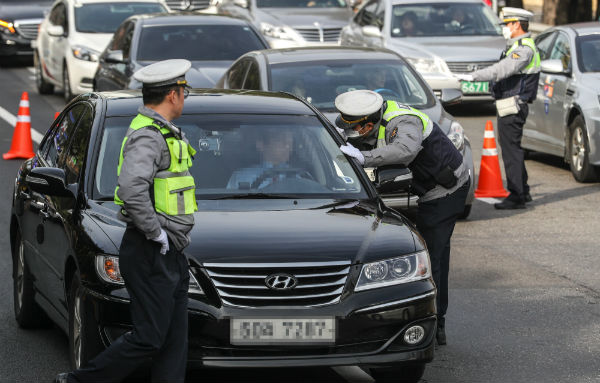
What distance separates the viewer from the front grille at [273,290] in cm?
614

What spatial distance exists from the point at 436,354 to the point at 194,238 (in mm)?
1814

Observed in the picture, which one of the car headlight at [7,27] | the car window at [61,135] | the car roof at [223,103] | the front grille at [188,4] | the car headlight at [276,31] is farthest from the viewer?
the front grille at [188,4]

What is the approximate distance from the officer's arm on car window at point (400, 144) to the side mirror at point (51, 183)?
1.66m

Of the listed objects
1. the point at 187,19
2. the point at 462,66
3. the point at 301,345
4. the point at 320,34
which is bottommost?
the point at 320,34

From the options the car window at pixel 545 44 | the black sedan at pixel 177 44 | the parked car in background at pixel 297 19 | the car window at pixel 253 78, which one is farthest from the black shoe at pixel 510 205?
the parked car in background at pixel 297 19

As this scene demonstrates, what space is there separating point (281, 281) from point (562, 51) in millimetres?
9892

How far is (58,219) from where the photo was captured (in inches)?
277

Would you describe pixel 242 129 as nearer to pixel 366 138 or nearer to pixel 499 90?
pixel 366 138

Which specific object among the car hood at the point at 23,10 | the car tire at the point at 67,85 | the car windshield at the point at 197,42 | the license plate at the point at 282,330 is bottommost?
the car hood at the point at 23,10

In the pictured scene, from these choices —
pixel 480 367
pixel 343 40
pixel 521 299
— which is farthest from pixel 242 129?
pixel 343 40

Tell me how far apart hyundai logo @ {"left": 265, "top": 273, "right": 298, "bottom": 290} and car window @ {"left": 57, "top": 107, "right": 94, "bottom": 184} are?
1.47 meters

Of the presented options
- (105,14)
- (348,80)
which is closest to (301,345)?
(348,80)

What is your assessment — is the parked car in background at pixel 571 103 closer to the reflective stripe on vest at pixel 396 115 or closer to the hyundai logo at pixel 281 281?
the reflective stripe on vest at pixel 396 115

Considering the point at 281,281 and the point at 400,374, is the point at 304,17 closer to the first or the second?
the point at 400,374
